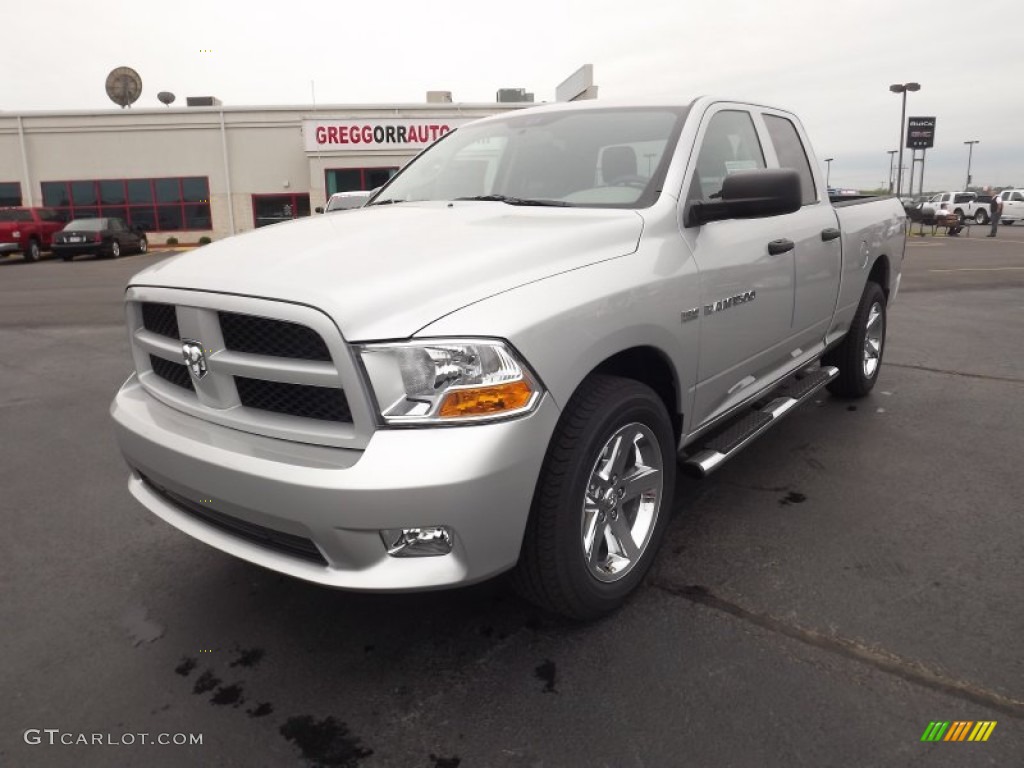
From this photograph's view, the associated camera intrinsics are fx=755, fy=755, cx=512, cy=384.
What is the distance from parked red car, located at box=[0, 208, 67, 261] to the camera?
22875 mm

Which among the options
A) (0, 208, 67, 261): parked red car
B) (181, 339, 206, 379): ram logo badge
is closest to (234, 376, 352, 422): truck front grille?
(181, 339, 206, 379): ram logo badge

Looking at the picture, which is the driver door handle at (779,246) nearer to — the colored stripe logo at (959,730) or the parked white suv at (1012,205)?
the colored stripe logo at (959,730)

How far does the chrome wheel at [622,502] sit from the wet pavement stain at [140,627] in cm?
156

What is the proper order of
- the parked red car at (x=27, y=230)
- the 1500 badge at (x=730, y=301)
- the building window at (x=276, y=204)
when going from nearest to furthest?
the 1500 badge at (x=730, y=301), the parked red car at (x=27, y=230), the building window at (x=276, y=204)

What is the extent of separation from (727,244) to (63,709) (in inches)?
113

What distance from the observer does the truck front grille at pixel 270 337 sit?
2158 mm

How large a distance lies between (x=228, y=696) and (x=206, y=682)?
122mm

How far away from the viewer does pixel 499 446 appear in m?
2.06

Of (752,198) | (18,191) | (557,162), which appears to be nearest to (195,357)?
(557,162)

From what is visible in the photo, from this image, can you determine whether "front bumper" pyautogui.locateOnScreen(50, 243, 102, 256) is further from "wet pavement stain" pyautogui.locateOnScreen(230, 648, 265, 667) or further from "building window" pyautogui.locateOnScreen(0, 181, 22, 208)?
"wet pavement stain" pyautogui.locateOnScreen(230, 648, 265, 667)

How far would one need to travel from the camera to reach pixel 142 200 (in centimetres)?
2923

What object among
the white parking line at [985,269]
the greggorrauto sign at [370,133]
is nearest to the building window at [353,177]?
the greggorrauto sign at [370,133]

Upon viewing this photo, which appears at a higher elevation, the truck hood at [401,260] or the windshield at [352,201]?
the windshield at [352,201]

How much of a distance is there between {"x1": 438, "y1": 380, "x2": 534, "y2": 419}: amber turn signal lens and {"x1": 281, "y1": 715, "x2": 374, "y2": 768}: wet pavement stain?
Result: 0.96 m
